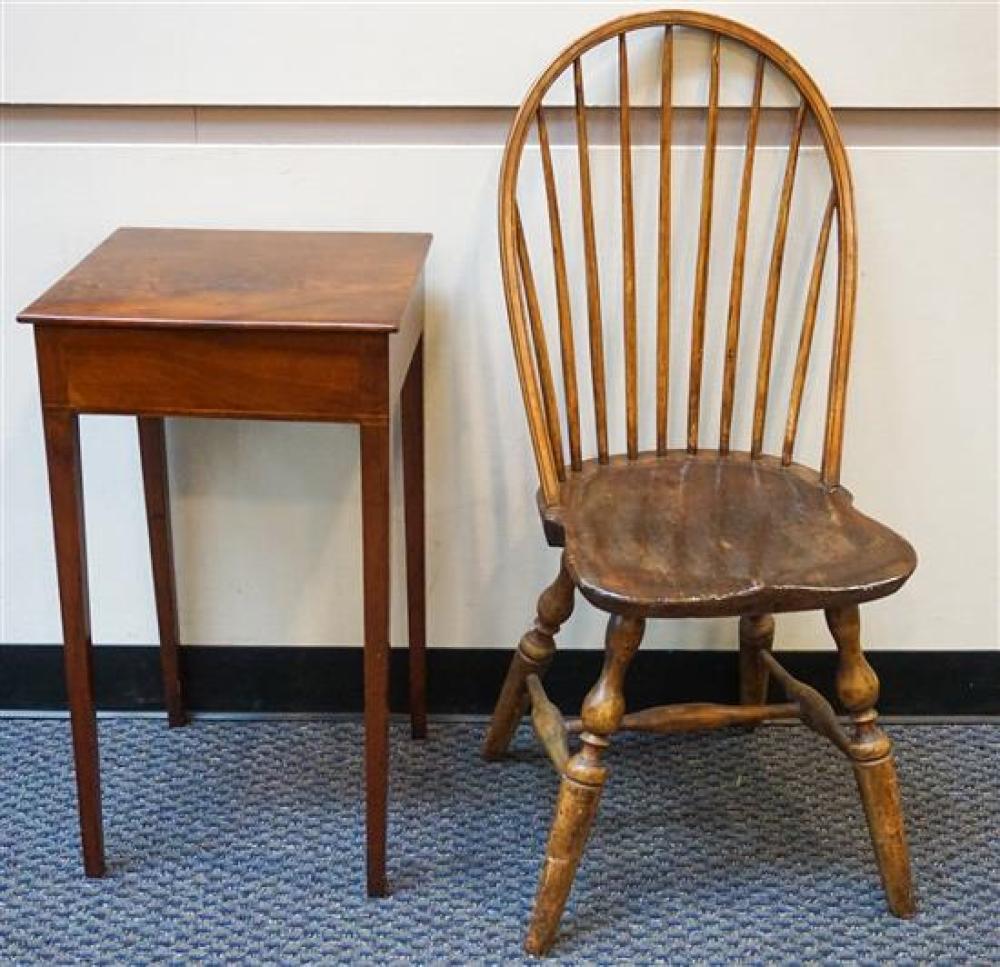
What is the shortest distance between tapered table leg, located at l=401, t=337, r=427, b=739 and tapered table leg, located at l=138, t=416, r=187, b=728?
0.34 meters

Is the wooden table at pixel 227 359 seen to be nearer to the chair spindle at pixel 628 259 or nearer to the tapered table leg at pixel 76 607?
the tapered table leg at pixel 76 607

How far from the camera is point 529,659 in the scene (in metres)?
1.87

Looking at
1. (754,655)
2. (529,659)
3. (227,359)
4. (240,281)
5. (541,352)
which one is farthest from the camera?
(754,655)

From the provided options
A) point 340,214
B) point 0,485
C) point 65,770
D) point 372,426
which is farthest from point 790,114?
point 65,770

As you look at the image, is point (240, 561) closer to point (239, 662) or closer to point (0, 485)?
point (239, 662)

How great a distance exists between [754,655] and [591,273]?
23.2 inches

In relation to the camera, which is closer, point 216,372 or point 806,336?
point 216,372

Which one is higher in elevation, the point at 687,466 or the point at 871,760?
the point at 687,466

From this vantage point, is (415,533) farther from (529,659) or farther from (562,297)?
(562,297)

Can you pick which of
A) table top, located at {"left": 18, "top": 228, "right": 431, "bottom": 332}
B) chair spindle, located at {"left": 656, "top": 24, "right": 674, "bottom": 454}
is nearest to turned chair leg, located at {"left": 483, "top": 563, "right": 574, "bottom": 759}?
chair spindle, located at {"left": 656, "top": 24, "right": 674, "bottom": 454}

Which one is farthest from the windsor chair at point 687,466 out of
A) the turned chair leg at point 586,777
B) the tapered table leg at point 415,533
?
the tapered table leg at point 415,533

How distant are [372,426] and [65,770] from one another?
80 centimetres

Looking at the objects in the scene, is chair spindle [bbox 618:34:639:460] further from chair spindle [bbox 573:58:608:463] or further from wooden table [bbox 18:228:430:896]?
wooden table [bbox 18:228:430:896]

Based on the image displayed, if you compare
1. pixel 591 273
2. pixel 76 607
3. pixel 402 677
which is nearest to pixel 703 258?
pixel 591 273
